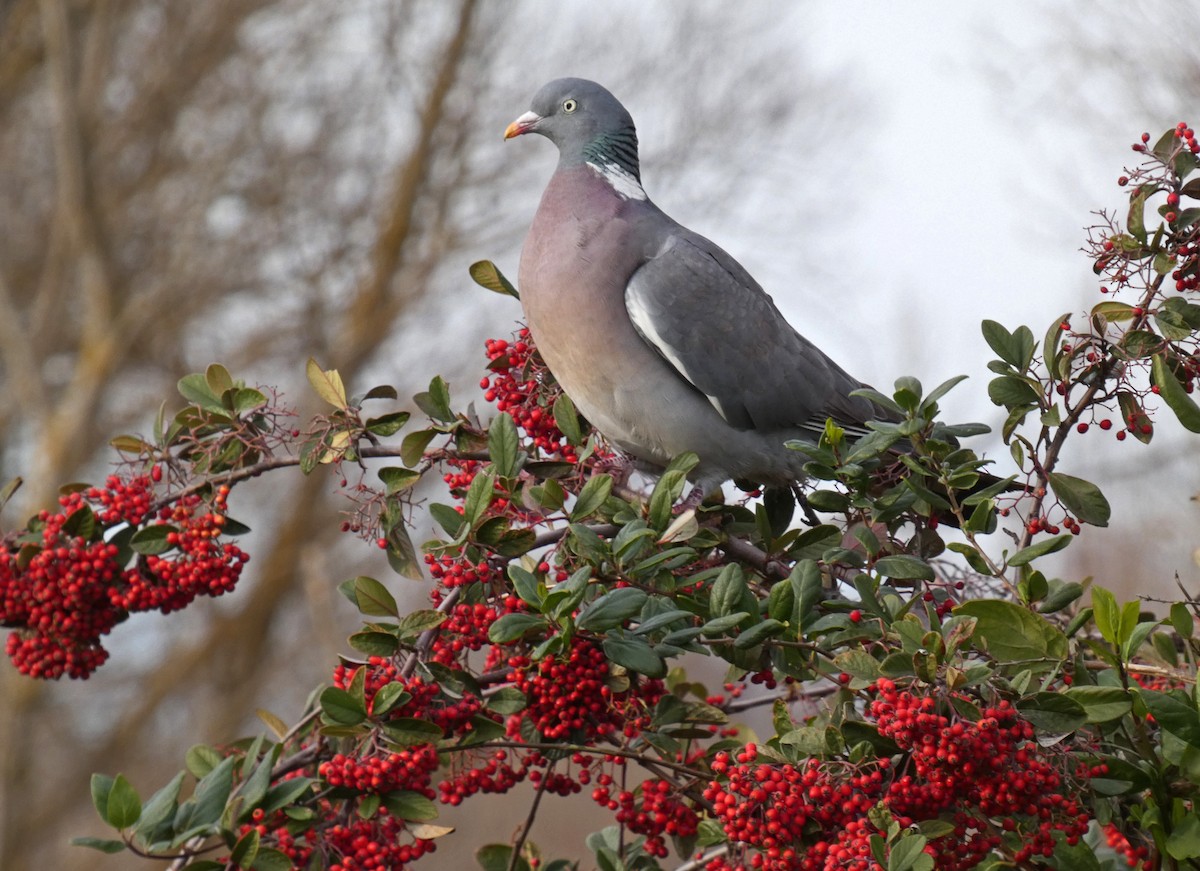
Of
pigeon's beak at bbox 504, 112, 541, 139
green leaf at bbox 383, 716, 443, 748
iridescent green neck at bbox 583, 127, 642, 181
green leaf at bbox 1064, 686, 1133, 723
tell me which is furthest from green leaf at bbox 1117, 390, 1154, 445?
pigeon's beak at bbox 504, 112, 541, 139

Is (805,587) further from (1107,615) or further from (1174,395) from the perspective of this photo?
(1174,395)

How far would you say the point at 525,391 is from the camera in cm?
253

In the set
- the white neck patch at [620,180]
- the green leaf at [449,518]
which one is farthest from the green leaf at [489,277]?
the green leaf at [449,518]

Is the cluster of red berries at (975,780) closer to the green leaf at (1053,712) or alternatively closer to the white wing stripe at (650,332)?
the green leaf at (1053,712)

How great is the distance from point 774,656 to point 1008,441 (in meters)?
0.46

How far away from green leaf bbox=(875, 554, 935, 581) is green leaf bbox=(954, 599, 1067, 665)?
21 centimetres

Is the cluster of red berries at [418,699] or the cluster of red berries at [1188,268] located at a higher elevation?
the cluster of red berries at [1188,268]

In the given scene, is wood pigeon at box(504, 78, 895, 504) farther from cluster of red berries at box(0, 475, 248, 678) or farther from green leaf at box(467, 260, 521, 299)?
cluster of red berries at box(0, 475, 248, 678)

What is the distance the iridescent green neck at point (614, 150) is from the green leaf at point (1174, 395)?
167 cm

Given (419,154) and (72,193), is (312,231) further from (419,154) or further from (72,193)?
(72,193)

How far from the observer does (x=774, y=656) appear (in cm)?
195

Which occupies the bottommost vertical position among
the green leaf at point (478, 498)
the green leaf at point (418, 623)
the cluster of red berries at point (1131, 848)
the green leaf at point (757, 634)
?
the cluster of red berries at point (1131, 848)

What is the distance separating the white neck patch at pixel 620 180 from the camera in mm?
3123

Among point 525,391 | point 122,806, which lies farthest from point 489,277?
point 122,806
